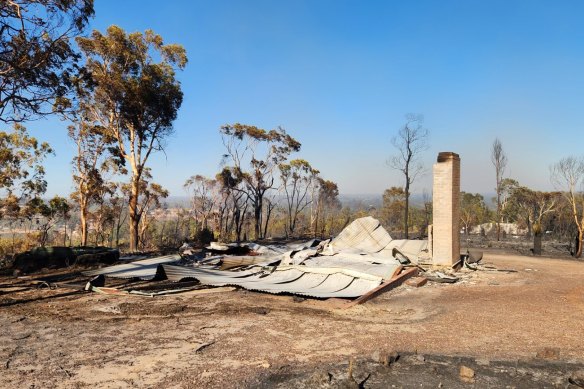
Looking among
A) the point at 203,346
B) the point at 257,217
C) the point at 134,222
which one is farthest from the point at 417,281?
the point at 257,217

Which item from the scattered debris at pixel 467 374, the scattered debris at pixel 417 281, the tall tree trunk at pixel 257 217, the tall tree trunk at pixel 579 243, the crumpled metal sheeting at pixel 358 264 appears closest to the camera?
the scattered debris at pixel 467 374

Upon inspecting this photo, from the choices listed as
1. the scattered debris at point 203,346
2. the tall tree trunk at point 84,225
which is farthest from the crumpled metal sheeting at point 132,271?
the tall tree trunk at point 84,225

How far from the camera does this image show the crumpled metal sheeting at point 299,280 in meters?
9.12

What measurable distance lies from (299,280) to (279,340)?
431 centimetres

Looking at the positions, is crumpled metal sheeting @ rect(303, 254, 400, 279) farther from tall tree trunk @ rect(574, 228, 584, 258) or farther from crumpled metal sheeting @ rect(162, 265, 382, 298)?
tall tree trunk @ rect(574, 228, 584, 258)

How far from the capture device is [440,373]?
4.43m

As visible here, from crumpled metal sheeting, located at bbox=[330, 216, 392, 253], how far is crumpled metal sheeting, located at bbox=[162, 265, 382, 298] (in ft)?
12.7

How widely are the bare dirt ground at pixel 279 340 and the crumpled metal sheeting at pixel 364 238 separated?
4460 millimetres

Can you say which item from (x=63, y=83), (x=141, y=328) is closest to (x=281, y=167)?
(x=63, y=83)

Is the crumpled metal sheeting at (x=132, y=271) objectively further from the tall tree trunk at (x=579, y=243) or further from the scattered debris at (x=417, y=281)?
the tall tree trunk at (x=579, y=243)

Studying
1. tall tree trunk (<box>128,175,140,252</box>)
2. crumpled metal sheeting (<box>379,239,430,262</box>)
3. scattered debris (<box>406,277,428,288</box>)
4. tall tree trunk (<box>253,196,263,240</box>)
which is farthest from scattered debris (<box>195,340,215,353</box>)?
tall tree trunk (<box>253,196,263,240</box>)

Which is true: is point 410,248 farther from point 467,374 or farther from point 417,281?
point 467,374

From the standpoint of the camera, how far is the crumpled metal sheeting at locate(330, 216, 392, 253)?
564 inches

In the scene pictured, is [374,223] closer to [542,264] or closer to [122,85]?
[542,264]
